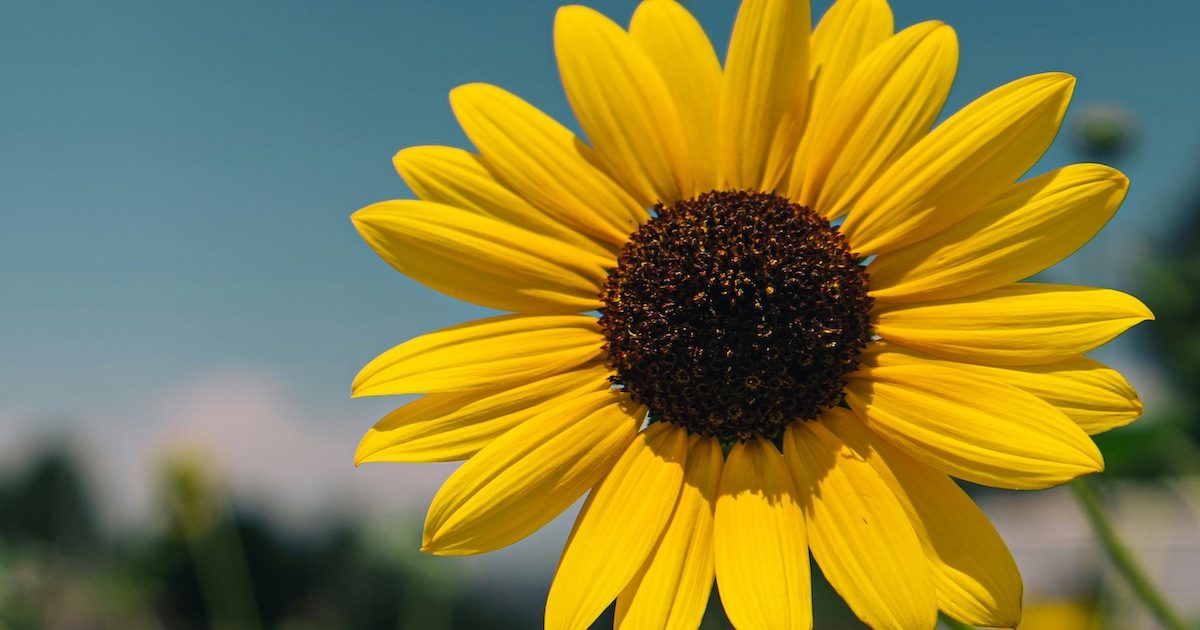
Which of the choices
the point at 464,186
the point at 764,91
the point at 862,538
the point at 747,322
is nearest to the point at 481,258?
the point at 464,186

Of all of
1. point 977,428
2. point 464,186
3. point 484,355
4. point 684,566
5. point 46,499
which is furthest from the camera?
point 46,499

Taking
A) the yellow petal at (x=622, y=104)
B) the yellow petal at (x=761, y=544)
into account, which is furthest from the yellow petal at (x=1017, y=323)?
the yellow petal at (x=622, y=104)

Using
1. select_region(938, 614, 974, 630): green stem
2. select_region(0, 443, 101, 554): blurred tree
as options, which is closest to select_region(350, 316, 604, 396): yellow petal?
select_region(938, 614, 974, 630): green stem

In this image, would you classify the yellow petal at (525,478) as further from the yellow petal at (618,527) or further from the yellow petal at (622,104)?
the yellow petal at (622,104)

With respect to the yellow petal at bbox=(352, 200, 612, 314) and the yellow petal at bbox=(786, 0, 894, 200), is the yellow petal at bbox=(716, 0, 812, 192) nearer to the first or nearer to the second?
the yellow petal at bbox=(786, 0, 894, 200)

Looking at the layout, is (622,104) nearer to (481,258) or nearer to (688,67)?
(688,67)
